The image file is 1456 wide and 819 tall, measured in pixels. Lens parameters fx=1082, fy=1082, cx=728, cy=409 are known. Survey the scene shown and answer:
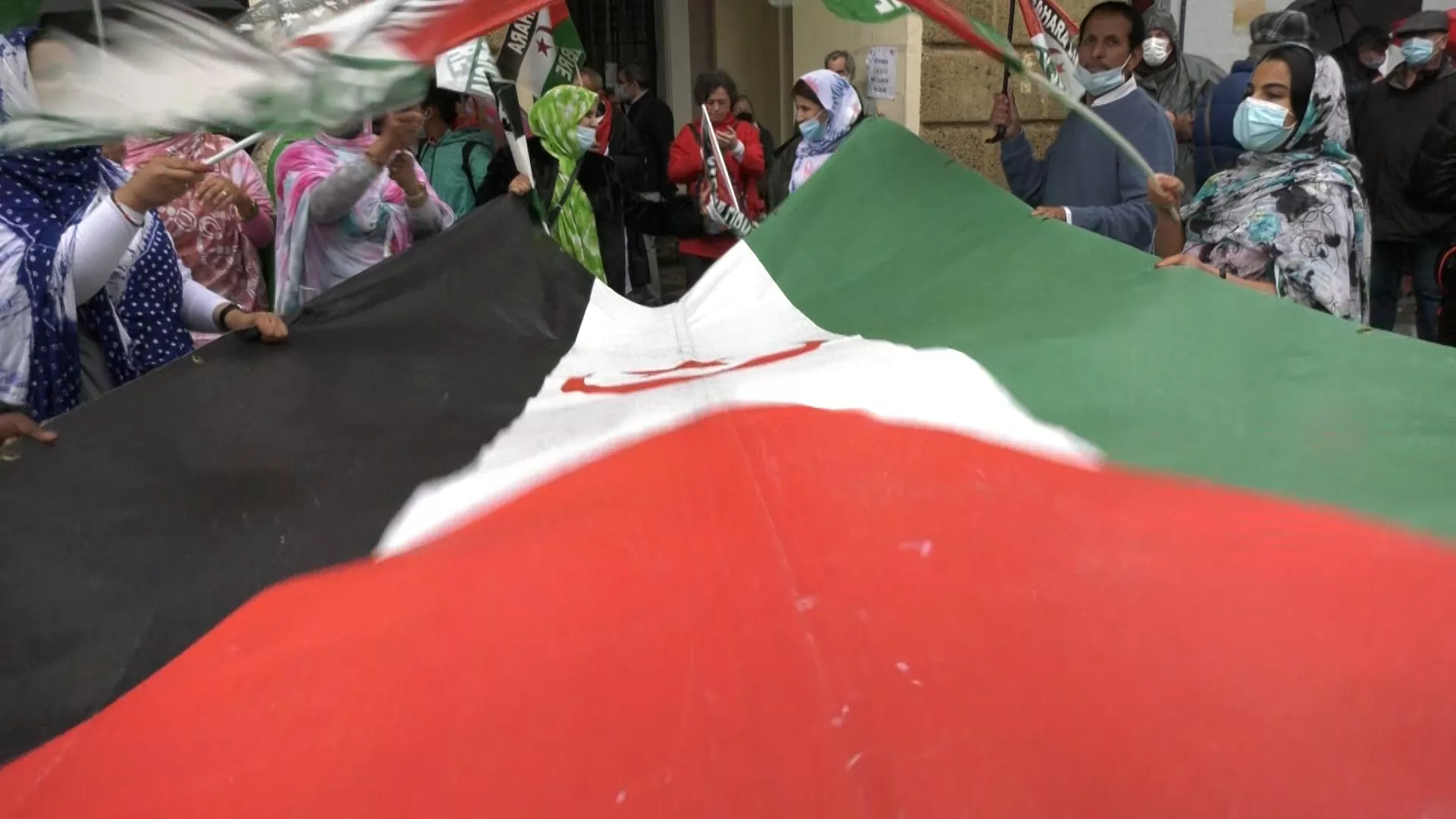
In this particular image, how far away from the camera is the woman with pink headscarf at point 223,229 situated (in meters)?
3.08

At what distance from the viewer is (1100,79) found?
2.97 metres

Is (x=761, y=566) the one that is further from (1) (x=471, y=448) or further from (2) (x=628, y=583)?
(1) (x=471, y=448)

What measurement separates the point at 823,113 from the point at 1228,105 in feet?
5.43

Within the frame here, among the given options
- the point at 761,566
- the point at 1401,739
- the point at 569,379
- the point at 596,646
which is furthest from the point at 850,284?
the point at 1401,739

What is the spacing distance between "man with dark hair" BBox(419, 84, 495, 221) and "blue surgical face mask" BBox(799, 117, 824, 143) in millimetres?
1345

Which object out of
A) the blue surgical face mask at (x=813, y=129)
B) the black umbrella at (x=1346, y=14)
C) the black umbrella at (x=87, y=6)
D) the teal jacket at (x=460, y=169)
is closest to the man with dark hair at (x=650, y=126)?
the blue surgical face mask at (x=813, y=129)

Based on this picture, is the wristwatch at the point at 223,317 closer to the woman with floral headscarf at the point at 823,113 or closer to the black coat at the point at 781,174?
the woman with floral headscarf at the point at 823,113

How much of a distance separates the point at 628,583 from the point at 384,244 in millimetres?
1945

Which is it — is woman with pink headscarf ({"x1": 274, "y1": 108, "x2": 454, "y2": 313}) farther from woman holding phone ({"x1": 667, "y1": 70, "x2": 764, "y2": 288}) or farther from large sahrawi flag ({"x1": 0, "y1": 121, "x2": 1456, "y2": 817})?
woman holding phone ({"x1": 667, "y1": 70, "x2": 764, "y2": 288})

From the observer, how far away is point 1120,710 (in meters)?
1.14

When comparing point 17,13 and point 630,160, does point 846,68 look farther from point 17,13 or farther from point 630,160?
point 17,13

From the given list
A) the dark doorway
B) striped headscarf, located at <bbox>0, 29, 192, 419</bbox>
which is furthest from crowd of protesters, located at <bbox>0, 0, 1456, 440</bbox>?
the dark doorway

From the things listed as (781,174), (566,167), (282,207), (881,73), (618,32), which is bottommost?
(781,174)

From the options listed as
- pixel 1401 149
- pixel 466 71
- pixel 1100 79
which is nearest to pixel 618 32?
pixel 466 71
